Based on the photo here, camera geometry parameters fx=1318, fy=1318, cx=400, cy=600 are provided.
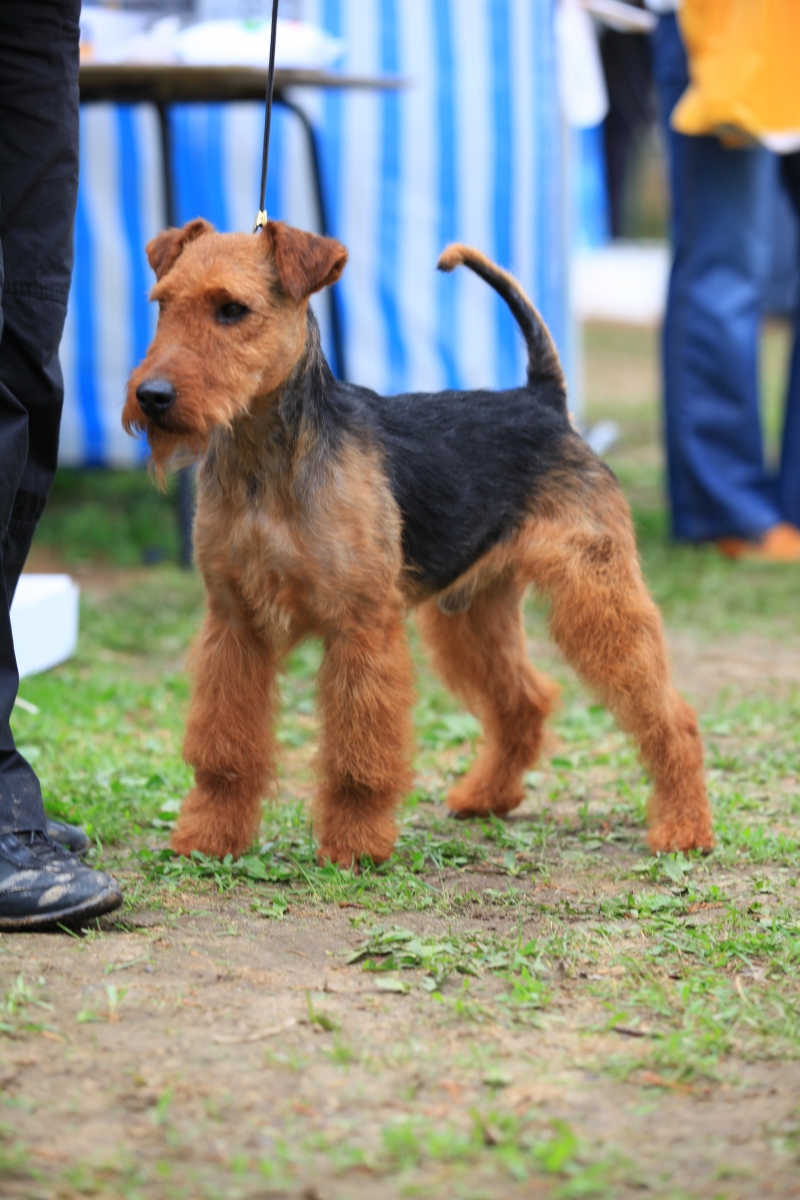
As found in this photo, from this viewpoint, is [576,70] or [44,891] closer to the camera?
[44,891]

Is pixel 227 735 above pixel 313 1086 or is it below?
above

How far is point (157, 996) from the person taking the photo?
94.7 inches

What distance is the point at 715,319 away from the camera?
6949 mm

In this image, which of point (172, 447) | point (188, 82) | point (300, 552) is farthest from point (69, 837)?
point (188, 82)

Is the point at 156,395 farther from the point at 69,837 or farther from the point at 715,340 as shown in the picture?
the point at 715,340

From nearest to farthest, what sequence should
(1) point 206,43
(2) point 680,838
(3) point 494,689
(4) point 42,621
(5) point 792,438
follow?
(2) point 680,838, (3) point 494,689, (4) point 42,621, (1) point 206,43, (5) point 792,438

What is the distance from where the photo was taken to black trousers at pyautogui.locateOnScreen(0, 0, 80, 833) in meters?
2.83

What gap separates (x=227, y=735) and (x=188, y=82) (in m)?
3.63

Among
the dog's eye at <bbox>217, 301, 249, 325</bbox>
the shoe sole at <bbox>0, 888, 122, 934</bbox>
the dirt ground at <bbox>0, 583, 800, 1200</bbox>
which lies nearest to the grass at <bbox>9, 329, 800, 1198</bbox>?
the dirt ground at <bbox>0, 583, 800, 1200</bbox>

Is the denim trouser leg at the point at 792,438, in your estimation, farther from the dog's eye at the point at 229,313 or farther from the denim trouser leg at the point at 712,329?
the dog's eye at the point at 229,313

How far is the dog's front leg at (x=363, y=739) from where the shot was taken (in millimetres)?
3049

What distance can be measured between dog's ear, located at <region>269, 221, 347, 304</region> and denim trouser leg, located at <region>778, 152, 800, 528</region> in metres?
4.74

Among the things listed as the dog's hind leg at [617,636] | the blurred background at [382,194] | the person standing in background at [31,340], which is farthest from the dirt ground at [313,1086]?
the blurred background at [382,194]

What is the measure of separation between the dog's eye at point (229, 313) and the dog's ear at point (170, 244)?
0.30 meters
